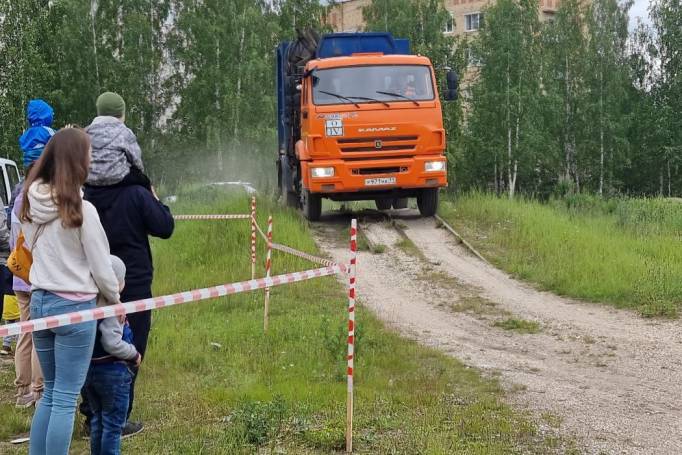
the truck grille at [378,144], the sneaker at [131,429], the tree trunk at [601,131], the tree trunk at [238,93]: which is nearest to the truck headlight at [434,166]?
the truck grille at [378,144]

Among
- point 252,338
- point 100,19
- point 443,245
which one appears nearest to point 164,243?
point 443,245

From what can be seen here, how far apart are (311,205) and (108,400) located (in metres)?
10.8

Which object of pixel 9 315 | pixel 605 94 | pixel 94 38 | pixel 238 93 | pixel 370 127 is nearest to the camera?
pixel 9 315

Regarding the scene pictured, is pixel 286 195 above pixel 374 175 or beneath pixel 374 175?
beneath

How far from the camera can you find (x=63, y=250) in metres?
3.64

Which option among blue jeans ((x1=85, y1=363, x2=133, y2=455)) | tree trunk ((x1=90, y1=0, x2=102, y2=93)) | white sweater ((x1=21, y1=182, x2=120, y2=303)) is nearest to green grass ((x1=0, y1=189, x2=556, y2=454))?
blue jeans ((x1=85, y1=363, x2=133, y2=455))

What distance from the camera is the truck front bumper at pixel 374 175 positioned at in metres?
13.2

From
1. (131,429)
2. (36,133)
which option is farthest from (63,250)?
(36,133)

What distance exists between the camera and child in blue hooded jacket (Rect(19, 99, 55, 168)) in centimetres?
584

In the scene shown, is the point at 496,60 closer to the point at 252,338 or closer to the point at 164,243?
the point at 164,243

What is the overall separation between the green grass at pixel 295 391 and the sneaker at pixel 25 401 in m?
0.11

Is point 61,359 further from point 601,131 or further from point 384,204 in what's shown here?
point 601,131

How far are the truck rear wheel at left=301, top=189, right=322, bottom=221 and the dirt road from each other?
1381 mm

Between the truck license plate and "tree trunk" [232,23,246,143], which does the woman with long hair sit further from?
"tree trunk" [232,23,246,143]
